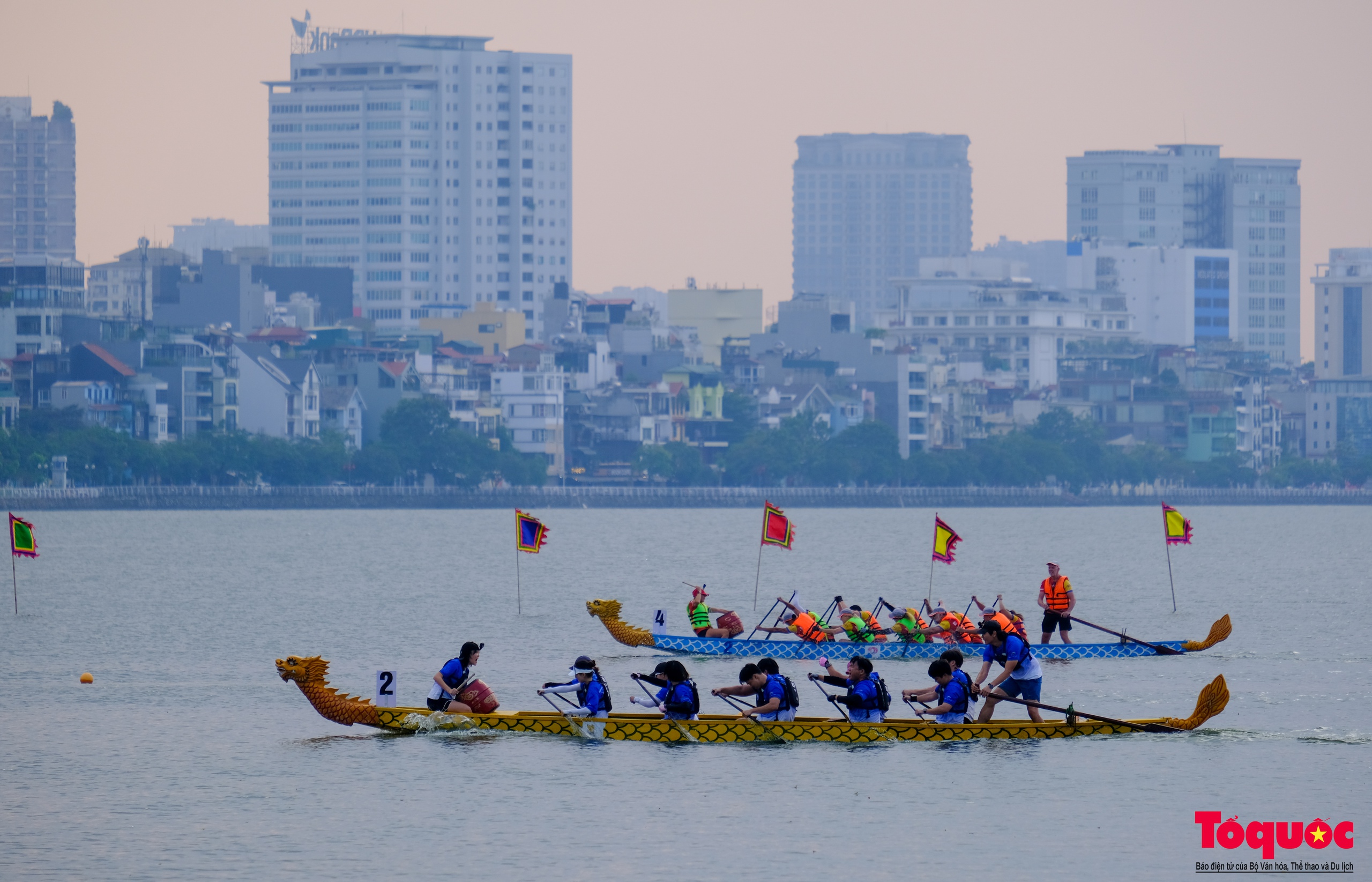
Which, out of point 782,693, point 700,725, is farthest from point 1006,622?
point 700,725

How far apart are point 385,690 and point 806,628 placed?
40.5 feet

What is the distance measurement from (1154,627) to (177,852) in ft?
130

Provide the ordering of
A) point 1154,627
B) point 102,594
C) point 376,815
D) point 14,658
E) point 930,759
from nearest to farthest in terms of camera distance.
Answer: point 376,815, point 930,759, point 14,658, point 1154,627, point 102,594

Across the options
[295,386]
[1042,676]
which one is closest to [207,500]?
[295,386]

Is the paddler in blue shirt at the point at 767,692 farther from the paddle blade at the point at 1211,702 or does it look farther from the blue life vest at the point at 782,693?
the paddle blade at the point at 1211,702

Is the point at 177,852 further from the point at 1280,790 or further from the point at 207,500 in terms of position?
the point at 207,500

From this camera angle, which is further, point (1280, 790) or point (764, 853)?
point (1280, 790)

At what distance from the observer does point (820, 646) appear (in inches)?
1832

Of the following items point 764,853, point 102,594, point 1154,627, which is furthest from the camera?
point 102,594

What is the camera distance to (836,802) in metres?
31.6

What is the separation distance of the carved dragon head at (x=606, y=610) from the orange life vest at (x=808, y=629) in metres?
4.16

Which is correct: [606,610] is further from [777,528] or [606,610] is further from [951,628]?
[951,628]

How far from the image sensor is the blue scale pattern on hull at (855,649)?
46656mm

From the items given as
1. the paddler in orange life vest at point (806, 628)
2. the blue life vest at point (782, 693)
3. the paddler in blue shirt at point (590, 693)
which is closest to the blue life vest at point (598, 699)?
the paddler in blue shirt at point (590, 693)
